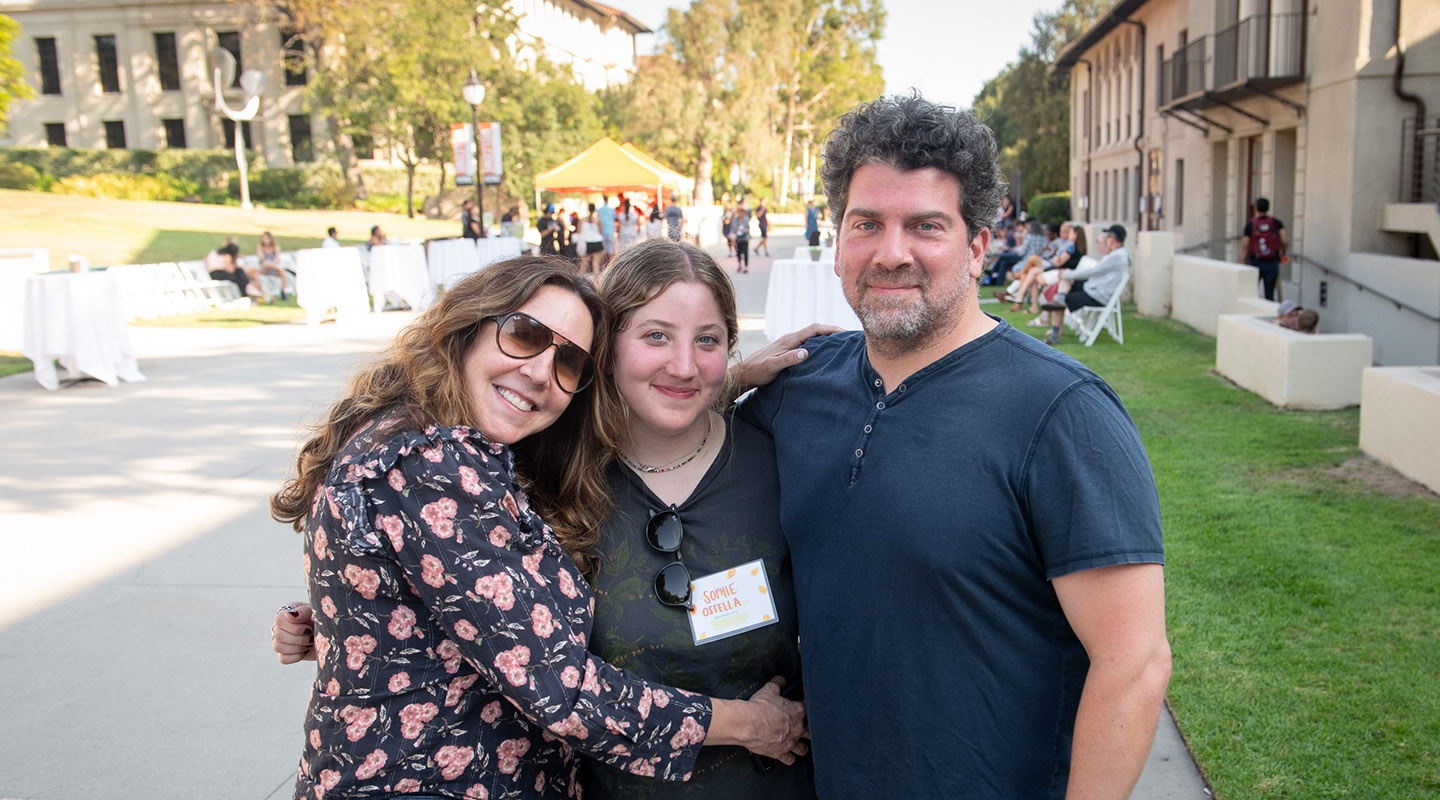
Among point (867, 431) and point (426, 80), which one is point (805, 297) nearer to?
point (867, 431)

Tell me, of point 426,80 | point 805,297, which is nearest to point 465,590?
point 805,297

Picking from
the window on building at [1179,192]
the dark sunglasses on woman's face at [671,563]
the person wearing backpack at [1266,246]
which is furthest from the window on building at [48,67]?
the dark sunglasses on woman's face at [671,563]

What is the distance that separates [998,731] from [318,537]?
3.97 ft

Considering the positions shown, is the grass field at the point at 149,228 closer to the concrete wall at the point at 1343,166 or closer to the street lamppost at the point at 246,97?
the street lamppost at the point at 246,97

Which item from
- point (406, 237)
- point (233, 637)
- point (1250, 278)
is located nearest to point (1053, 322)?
point (1250, 278)

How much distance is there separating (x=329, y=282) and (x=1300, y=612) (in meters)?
15.6

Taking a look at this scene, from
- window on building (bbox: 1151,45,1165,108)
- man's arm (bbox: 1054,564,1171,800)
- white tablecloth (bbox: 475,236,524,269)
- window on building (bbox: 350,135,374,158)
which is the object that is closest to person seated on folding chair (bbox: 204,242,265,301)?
white tablecloth (bbox: 475,236,524,269)

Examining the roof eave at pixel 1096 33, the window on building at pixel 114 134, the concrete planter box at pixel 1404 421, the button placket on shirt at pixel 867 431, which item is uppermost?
the window on building at pixel 114 134

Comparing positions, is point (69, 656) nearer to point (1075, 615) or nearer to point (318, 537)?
point (318, 537)

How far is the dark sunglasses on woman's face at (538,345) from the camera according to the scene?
2012 mm

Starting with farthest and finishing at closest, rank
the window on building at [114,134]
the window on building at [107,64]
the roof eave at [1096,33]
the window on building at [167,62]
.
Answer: the window on building at [114,134] → the window on building at [107,64] → the window on building at [167,62] → the roof eave at [1096,33]

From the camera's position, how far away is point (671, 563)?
218cm

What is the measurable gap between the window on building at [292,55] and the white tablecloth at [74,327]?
144ft

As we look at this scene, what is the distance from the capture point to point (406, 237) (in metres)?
35.2
